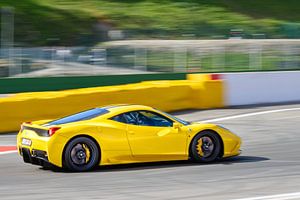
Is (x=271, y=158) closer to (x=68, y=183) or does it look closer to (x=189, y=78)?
(x=68, y=183)

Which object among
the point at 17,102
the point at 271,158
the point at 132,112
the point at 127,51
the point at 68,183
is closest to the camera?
the point at 68,183

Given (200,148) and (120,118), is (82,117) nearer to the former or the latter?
(120,118)

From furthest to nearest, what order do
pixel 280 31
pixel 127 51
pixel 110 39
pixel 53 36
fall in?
pixel 280 31, pixel 53 36, pixel 110 39, pixel 127 51

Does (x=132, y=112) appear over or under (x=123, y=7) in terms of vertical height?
under

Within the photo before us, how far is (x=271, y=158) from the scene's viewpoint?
12.2 meters

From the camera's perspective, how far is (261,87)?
2186 centimetres

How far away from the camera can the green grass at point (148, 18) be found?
122 feet

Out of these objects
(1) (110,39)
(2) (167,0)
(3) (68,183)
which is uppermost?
(2) (167,0)

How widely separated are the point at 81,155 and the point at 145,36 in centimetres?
2434

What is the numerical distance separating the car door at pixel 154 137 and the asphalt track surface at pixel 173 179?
0.73 ft

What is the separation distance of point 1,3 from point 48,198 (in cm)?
3219

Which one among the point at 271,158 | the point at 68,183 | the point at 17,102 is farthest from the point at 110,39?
the point at 68,183

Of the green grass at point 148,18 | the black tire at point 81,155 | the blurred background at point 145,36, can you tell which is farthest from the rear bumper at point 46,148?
the green grass at point 148,18

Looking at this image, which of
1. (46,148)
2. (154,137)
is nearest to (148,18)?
(154,137)
